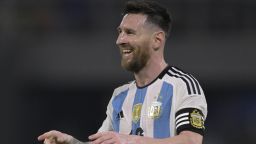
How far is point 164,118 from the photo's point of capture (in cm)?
691

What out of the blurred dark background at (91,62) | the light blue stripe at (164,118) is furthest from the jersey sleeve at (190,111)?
the blurred dark background at (91,62)

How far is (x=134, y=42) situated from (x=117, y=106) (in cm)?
60

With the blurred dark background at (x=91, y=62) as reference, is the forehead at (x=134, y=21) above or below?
above

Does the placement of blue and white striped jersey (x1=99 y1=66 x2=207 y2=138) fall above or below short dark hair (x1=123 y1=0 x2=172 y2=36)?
below

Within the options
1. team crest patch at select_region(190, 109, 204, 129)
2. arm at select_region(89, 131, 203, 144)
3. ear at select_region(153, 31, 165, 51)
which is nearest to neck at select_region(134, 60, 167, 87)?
ear at select_region(153, 31, 165, 51)

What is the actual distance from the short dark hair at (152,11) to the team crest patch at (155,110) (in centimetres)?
64

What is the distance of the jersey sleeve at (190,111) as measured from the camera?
666cm

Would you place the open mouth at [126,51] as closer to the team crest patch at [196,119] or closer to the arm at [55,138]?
the team crest patch at [196,119]

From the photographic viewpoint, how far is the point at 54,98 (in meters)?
18.5

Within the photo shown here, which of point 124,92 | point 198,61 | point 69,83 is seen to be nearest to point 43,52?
point 69,83

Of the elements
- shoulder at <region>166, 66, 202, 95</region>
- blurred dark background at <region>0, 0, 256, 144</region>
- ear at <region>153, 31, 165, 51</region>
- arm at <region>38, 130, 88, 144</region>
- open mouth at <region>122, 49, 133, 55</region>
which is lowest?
blurred dark background at <region>0, 0, 256, 144</region>

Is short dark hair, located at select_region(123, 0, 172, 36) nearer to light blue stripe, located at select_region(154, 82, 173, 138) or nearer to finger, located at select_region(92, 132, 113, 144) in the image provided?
light blue stripe, located at select_region(154, 82, 173, 138)

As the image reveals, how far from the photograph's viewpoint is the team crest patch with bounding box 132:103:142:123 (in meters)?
7.11

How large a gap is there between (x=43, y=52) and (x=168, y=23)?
10288mm
